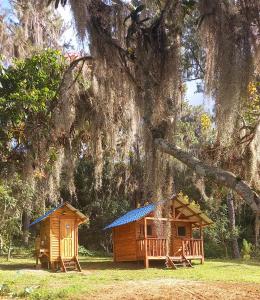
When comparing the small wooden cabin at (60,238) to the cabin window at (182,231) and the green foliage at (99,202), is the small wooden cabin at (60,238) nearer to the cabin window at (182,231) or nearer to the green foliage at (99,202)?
the cabin window at (182,231)

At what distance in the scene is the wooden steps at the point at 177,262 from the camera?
1692 centimetres

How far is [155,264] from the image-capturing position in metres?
18.2

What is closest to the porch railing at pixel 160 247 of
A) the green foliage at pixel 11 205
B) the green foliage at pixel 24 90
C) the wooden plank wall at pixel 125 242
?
the wooden plank wall at pixel 125 242

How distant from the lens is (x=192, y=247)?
18344 mm

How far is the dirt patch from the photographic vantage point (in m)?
9.03

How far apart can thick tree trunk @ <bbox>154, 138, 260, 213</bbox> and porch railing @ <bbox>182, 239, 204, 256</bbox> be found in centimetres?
1307

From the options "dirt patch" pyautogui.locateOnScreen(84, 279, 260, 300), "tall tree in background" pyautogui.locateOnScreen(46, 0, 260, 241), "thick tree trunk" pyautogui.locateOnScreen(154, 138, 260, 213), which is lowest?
"dirt patch" pyautogui.locateOnScreen(84, 279, 260, 300)

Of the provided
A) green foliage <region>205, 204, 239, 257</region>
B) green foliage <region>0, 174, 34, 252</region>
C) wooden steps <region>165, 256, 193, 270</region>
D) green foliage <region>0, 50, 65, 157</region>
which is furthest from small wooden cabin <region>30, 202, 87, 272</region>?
green foliage <region>205, 204, 239, 257</region>

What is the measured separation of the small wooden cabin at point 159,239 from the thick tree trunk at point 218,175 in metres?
11.5

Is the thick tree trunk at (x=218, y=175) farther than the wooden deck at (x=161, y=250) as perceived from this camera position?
No

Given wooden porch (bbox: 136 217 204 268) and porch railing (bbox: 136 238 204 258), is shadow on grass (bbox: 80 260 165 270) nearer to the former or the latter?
wooden porch (bbox: 136 217 204 268)

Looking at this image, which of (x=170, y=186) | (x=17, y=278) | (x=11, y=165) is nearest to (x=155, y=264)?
(x=17, y=278)

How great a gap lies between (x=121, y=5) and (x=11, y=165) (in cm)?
557

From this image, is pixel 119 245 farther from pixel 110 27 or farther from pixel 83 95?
pixel 110 27
